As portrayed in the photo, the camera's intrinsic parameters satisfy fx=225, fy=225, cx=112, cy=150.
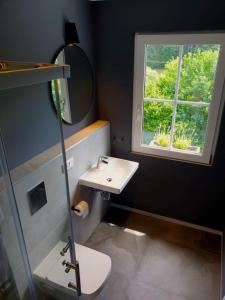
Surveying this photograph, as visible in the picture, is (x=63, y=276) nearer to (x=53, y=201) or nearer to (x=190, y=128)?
(x=53, y=201)

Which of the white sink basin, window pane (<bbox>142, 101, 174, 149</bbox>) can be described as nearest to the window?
window pane (<bbox>142, 101, 174, 149</bbox>)

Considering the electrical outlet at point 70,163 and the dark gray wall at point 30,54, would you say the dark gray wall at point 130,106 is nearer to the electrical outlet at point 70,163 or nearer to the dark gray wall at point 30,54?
the dark gray wall at point 30,54

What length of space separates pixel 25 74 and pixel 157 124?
6.09 ft

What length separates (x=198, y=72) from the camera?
2119 mm

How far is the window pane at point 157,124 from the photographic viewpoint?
2385 millimetres

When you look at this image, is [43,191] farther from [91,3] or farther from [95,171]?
[91,3]

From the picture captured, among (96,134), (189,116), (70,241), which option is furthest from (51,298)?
(189,116)

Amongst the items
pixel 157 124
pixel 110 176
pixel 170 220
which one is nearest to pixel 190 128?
pixel 157 124

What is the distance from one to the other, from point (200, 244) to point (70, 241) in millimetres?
1640

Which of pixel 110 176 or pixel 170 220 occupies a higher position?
pixel 110 176

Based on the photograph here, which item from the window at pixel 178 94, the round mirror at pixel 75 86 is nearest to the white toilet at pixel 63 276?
the round mirror at pixel 75 86

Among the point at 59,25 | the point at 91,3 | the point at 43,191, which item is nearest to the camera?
the point at 43,191

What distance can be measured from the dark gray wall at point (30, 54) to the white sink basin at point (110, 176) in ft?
1.72

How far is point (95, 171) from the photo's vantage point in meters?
2.31
